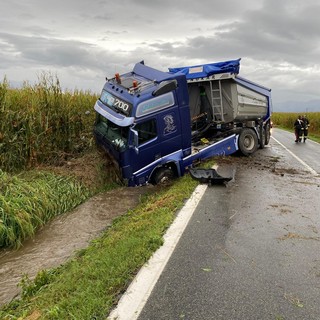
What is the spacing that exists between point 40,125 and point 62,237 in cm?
442

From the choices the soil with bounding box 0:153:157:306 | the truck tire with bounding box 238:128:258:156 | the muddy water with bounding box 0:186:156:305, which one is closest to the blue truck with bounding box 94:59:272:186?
the truck tire with bounding box 238:128:258:156

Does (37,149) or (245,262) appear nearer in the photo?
(245,262)

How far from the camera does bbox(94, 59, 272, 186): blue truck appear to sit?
31.3ft

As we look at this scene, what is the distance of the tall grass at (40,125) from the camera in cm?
960

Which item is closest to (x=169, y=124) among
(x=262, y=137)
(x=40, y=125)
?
(x=40, y=125)

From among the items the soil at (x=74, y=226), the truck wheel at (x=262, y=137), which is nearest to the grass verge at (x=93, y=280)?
the soil at (x=74, y=226)

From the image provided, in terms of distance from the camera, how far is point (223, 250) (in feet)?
15.8

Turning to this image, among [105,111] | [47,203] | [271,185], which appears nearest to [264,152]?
[271,185]

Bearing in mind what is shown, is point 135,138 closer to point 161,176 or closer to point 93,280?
point 161,176

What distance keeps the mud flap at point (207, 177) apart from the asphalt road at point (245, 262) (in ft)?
1.21

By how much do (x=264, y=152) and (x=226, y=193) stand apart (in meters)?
7.61

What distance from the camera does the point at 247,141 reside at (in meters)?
13.7

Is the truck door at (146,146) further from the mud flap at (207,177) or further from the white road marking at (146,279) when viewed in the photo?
the white road marking at (146,279)

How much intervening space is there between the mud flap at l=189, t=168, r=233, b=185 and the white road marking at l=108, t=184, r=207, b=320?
277 cm
